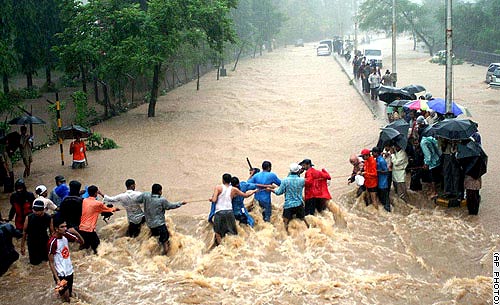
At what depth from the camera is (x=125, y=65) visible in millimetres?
21312

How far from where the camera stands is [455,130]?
10836mm

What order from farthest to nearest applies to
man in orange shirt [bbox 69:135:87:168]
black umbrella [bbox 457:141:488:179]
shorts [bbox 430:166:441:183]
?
man in orange shirt [bbox 69:135:87:168]
shorts [bbox 430:166:441:183]
black umbrella [bbox 457:141:488:179]

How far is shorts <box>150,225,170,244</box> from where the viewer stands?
973cm

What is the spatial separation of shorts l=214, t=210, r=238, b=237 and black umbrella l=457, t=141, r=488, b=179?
15.0 feet

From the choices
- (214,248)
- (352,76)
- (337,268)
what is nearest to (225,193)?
(214,248)

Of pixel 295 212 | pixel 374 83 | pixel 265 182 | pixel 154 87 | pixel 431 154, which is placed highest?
pixel 154 87

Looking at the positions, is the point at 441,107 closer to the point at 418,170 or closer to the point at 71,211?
the point at 418,170

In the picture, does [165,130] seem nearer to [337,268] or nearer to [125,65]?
[125,65]

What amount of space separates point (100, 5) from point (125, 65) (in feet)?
10.9

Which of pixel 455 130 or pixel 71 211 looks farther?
pixel 455 130

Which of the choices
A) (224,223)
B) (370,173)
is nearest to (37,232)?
(224,223)

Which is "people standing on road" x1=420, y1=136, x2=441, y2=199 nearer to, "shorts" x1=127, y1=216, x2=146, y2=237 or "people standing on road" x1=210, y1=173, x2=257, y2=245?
"people standing on road" x1=210, y1=173, x2=257, y2=245

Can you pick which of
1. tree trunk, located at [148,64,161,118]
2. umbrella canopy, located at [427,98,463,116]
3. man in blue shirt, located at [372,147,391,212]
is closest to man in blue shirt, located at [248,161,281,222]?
man in blue shirt, located at [372,147,391,212]

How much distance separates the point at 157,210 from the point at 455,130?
589 cm
